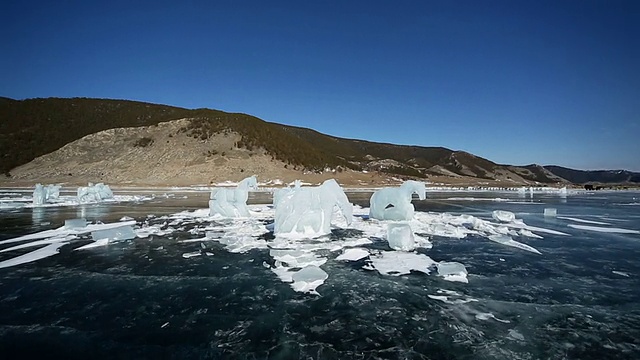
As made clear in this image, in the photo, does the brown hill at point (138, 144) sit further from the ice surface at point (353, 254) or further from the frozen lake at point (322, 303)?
the frozen lake at point (322, 303)

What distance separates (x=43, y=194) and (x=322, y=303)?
27395mm

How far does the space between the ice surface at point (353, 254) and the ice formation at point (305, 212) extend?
2902mm

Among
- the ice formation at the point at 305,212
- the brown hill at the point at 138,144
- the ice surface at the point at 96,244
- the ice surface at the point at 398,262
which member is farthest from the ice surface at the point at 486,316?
the brown hill at the point at 138,144

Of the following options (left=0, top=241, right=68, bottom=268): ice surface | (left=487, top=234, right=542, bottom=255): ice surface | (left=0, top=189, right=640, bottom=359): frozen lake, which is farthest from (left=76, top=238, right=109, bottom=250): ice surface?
(left=487, top=234, right=542, bottom=255): ice surface

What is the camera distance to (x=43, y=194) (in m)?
25.0

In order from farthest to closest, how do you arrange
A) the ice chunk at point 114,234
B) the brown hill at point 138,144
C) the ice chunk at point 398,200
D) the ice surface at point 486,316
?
the brown hill at point 138,144 → the ice chunk at point 398,200 → the ice chunk at point 114,234 → the ice surface at point 486,316

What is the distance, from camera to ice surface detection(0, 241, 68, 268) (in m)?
8.19

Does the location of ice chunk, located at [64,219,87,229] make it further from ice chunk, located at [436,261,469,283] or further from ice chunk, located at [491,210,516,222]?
ice chunk, located at [491,210,516,222]

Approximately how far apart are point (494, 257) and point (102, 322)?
27.8ft

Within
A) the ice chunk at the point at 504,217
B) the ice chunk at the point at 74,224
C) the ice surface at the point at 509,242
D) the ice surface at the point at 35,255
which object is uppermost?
the ice chunk at the point at 504,217

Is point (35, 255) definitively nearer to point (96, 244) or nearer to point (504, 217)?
point (96, 244)

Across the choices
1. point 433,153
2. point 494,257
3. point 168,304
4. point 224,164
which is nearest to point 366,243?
point 494,257

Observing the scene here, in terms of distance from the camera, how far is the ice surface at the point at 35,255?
26.9 ft

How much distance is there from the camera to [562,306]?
18.2 feet
